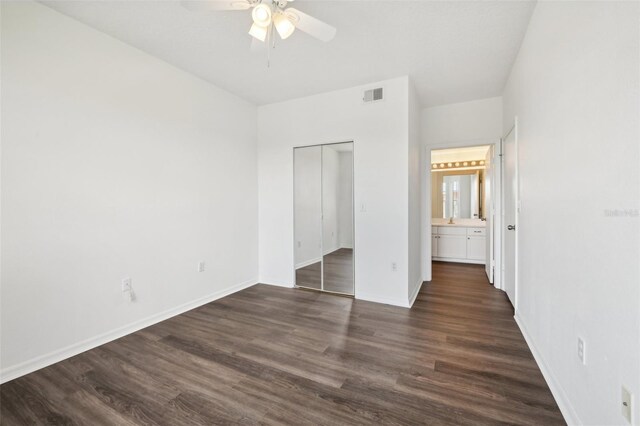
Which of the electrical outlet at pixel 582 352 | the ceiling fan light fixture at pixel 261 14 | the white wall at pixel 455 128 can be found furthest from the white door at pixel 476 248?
the ceiling fan light fixture at pixel 261 14

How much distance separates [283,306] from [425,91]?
3.39 meters

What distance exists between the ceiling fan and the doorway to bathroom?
3.90 meters

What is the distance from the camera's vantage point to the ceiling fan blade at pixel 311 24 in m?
1.84

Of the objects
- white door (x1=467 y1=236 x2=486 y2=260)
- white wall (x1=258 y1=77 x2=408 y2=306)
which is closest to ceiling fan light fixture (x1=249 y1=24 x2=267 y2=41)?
white wall (x1=258 y1=77 x2=408 y2=306)

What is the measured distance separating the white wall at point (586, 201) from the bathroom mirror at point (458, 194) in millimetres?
4063

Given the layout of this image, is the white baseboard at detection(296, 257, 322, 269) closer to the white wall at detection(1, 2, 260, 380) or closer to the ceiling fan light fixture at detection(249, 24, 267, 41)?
the white wall at detection(1, 2, 260, 380)

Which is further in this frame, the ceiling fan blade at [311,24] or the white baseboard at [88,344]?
the white baseboard at [88,344]

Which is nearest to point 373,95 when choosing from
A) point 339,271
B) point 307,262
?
point 339,271

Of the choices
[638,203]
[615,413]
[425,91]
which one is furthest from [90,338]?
[425,91]

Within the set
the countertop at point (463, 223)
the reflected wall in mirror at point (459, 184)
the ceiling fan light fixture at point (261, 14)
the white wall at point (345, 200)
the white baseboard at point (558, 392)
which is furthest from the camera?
the reflected wall in mirror at point (459, 184)

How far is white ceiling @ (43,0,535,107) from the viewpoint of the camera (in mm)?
2199

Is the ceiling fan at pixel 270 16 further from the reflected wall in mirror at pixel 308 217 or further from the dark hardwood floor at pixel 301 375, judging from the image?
the dark hardwood floor at pixel 301 375

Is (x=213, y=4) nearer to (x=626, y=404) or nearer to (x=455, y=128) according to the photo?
(x=626, y=404)

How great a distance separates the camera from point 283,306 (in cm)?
341
